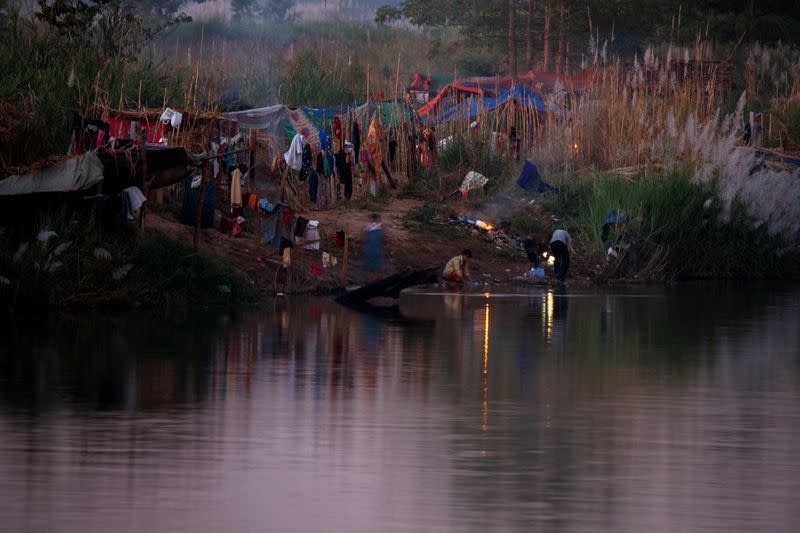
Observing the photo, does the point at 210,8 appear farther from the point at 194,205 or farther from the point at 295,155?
the point at 194,205

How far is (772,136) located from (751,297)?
14.5 meters

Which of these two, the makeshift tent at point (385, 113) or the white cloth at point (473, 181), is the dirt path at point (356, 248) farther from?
the makeshift tent at point (385, 113)

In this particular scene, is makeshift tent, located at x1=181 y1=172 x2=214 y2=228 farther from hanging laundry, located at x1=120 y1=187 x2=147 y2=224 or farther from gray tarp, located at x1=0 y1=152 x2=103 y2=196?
gray tarp, located at x1=0 y1=152 x2=103 y2=196

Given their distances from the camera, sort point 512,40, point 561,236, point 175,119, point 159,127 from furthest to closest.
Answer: point 512,40
point 561,236
point 159,127
point 175,119

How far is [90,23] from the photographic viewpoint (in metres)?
34.2

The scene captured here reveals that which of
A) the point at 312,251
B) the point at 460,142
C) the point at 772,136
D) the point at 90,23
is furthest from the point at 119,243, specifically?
the point at 772,136

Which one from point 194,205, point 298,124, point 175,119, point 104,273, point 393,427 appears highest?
point 298,124

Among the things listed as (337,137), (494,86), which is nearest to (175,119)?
(337,137)

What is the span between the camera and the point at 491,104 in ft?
152

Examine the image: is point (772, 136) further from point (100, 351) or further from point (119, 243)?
point (100, 351)

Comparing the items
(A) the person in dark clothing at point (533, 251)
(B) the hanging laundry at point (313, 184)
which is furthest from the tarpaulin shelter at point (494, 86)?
(A) the person in dark clothing at point (533, 251)

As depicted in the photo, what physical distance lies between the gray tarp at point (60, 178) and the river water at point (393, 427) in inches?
92.1

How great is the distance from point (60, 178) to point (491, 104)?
23.5 meters

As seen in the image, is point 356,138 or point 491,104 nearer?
point 356,138
